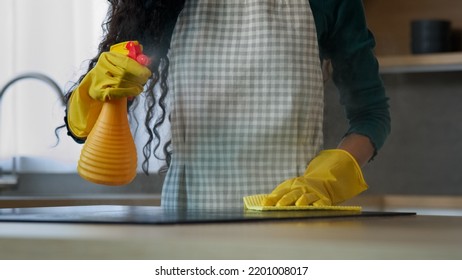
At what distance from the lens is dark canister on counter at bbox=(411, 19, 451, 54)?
2340 millimetres

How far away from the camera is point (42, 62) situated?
2.51m

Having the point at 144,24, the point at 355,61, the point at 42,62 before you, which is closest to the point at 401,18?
the point at 42,62

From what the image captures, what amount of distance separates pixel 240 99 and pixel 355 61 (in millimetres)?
181

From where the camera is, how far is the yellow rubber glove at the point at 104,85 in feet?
3.35

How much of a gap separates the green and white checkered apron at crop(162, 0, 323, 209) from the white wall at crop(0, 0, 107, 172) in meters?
1.16

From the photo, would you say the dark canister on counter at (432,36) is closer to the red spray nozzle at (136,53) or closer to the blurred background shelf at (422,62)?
the blurred background shelf at (422,62)

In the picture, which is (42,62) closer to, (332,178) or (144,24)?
(144,24)

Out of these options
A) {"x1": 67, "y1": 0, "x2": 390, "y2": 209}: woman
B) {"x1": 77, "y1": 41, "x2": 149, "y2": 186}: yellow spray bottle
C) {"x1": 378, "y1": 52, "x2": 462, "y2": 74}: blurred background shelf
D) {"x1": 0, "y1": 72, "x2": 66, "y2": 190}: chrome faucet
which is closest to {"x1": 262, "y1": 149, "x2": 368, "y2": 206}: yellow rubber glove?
{"x1": 67, "y1": 0, "x2": 390, "y2": 209}: woman

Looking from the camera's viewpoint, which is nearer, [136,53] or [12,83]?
[136,53]

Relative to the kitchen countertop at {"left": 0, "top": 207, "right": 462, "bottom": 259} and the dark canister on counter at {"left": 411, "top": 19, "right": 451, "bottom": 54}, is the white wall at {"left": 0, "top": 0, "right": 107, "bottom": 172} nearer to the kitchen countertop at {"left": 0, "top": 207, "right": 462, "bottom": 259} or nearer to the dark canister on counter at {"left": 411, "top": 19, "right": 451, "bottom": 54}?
the dark canister on counter at {"left": 411, "top": 19, "right": 451, "bottom": 54}

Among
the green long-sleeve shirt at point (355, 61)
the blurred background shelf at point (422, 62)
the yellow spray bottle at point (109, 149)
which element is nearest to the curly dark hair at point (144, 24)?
the green long-sleeve shirt at point (355, 61)

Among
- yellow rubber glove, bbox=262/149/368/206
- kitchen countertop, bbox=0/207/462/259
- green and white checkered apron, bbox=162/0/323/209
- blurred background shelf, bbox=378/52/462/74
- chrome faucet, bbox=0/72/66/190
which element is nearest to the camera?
kitchen countertop, bbox=0/207/462/259

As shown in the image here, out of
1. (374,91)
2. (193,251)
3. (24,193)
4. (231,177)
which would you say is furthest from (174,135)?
(24,193)

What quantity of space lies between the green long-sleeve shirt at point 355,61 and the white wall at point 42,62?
122 centimetres
